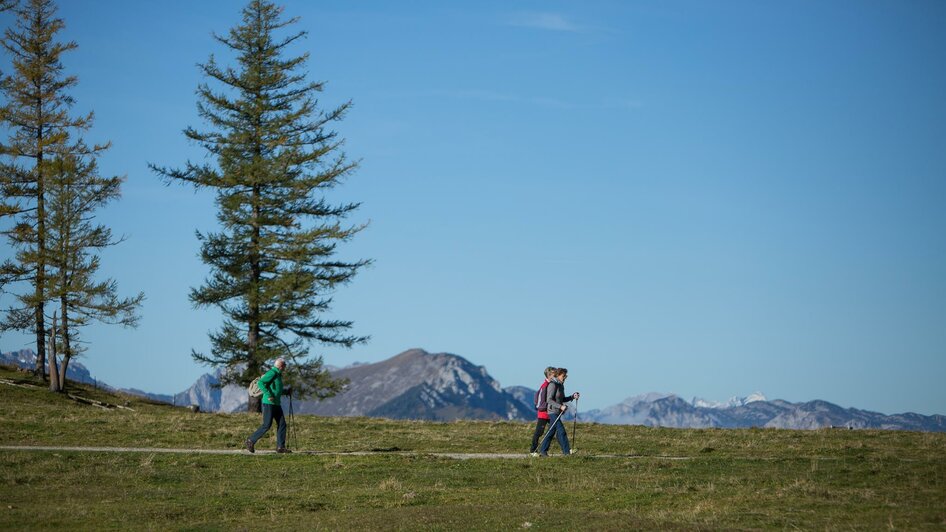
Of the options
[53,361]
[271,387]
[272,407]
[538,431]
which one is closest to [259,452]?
[272,407]

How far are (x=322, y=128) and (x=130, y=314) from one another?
1325 centimetres

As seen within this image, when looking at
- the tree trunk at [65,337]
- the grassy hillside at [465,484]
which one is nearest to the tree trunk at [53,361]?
the tree trunk at [65,337]

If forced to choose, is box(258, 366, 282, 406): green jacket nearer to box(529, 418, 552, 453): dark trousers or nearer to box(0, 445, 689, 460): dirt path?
box(0, 445, 689, 460): dirt path

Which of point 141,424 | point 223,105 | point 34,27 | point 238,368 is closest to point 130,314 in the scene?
point 238,368

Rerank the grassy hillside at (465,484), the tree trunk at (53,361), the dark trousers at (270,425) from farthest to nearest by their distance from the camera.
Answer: the tree trunk at (53,361) < the dark trousers at (270,425) < the grassy hillside at (465,484)

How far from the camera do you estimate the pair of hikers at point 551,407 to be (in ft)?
83.4

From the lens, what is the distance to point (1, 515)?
55.2 feet

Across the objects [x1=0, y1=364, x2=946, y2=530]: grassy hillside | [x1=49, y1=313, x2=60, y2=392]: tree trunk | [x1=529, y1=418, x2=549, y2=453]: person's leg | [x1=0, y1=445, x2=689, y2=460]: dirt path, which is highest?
[x1=49, y1=313, x2=60, y2=392]: tree trunk

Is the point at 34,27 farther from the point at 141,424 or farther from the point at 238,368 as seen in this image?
the point at 141,424

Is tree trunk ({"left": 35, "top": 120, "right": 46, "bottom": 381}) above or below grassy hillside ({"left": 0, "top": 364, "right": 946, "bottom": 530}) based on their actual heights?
above

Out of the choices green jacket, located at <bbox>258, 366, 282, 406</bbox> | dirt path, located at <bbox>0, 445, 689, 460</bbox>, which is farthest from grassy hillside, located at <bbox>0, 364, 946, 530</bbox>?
green jacket, located at <bbox>258, 366, 282, 406</bbox>

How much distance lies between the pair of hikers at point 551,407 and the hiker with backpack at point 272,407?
6.25 meters

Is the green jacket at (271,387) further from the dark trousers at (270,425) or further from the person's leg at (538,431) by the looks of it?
the person's leg at (538,431)

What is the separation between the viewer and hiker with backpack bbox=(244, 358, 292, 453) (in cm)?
2559
